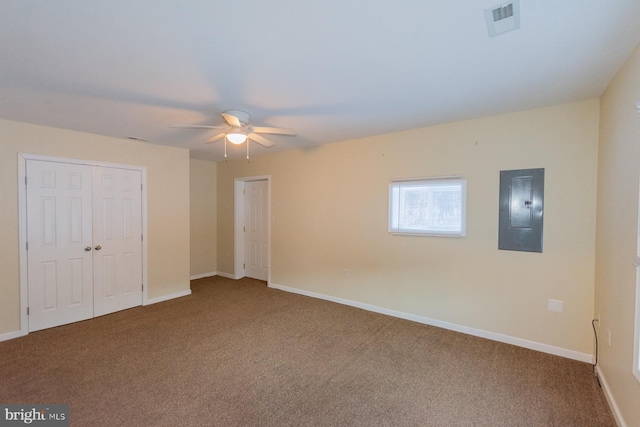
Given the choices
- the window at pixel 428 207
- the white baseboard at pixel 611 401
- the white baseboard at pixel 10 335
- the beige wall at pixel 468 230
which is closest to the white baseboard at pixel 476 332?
the beige wall at pixel 468 230

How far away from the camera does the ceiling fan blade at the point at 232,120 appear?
2603 mm

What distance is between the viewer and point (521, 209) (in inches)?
114

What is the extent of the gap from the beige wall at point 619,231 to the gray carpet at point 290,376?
38 cm

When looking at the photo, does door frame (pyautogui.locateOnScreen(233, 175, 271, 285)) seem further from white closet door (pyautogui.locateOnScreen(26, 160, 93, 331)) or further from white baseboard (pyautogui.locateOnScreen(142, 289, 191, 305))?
white closet door (pyautogui.locateOnScreen(26, 160, 93, 331))

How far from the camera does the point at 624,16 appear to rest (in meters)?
1.49

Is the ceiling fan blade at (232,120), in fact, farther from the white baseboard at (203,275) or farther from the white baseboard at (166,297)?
the white baseboard at (203,275)

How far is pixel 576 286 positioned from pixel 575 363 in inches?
28.1

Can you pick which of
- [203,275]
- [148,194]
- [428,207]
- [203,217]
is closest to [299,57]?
[428,207]

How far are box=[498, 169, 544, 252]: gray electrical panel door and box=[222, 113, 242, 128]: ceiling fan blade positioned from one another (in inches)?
111

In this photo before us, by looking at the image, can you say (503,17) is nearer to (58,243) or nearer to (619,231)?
(619,231)

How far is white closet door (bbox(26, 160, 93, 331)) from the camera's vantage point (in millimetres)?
3301

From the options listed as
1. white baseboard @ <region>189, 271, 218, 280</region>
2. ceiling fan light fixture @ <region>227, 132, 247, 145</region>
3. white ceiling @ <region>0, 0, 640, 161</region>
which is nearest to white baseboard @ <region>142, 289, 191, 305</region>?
white baseboard @ <region>189, 271, 218, 280</region>

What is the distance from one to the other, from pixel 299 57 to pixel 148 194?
3.53 metres

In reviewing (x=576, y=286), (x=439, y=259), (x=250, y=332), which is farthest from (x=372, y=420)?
(x=576, y=286)
